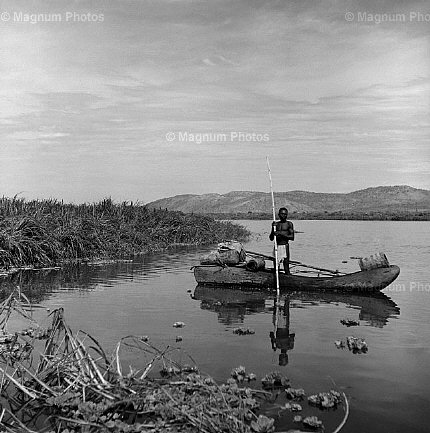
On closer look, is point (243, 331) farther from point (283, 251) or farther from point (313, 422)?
point (283, 251)

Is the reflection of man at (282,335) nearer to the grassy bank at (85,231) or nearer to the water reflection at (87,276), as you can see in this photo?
the water reflection at (87,276)

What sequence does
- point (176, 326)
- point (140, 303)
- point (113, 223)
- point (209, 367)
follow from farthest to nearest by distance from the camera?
1. point (113, 223)
2. point (140, 303)
3. point (176, 326)
4. point (209, 367)

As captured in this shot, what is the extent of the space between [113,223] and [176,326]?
1906 cm

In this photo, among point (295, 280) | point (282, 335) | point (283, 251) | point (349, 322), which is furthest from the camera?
point (283, 251)

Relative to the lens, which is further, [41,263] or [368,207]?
[368,207]

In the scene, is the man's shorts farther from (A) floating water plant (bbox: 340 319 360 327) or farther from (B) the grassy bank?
(B) the grassy bank

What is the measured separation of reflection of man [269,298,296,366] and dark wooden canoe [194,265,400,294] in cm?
213

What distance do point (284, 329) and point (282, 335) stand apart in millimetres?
605

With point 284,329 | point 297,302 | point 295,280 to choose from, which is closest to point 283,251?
point 295,280

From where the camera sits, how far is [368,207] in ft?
485

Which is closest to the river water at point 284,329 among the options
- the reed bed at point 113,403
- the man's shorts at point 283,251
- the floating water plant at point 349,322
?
the floating water plant at point 349,322

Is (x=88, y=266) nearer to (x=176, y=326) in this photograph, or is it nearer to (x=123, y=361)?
(x=176, y=326)

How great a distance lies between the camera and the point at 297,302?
15.8 meters

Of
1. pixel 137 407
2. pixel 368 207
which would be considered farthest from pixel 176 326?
pixel 368 207
